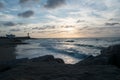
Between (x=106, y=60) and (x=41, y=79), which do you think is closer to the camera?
(x=41, y=79)

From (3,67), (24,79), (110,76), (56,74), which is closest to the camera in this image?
(24,79)

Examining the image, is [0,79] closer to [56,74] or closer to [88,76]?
[56,74]

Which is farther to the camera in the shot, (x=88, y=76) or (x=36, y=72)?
(x=36, y=72)

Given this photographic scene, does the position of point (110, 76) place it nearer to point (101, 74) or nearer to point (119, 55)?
point (101, 74)

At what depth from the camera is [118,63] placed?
23.6 feet

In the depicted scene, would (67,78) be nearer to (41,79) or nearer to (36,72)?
(41,79)

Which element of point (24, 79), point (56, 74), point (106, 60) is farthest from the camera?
point (106, 60)

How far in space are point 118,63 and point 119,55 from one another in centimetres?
34

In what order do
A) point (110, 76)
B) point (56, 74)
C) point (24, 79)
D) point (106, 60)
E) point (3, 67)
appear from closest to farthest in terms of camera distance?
point (24, 79)
point (110, 76)
point (56, 74)
point (3, 67)
point (106, 60)

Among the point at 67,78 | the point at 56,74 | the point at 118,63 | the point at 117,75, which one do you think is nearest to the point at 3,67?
the point at 56,74

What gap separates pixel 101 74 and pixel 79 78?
69cm

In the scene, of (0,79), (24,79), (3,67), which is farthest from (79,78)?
(3,67)

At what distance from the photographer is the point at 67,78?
411cm

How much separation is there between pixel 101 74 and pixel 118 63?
3056 millimetres
